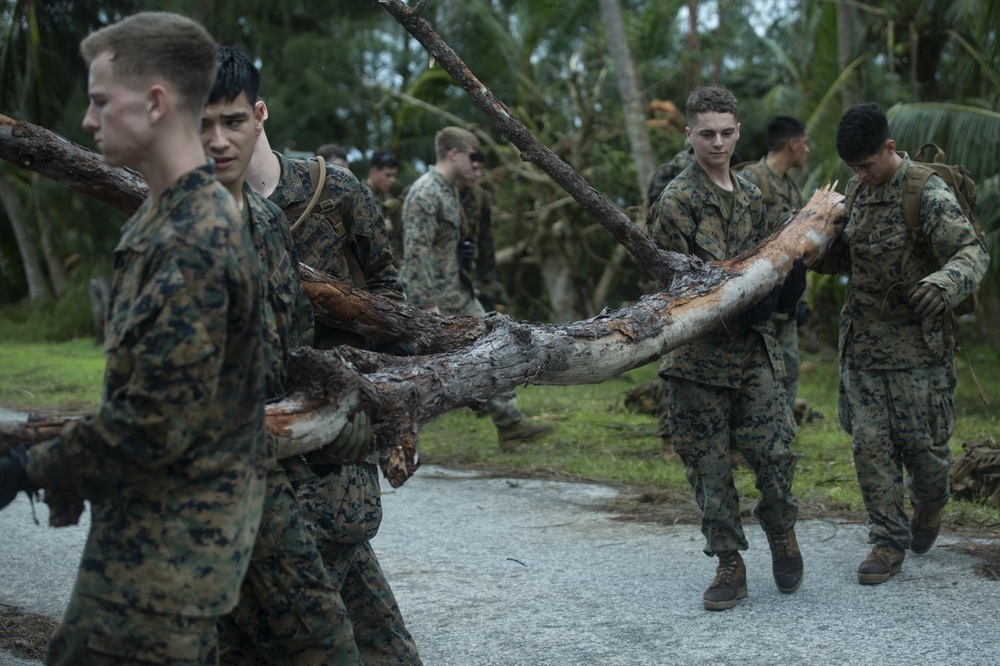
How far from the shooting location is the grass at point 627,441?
689 cm

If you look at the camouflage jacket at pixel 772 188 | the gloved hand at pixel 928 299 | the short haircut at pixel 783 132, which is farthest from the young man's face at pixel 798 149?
the gloved hand at pixel 928 299

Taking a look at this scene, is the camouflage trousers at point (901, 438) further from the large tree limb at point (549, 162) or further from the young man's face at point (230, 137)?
the young man's face at point (230, 137)

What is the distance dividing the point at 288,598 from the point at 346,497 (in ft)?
2.22

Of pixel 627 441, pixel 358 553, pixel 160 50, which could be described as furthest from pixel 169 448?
pixel 627 441

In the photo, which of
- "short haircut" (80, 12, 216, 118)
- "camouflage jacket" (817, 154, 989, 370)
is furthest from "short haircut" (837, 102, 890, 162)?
"short haircut" (80, 12, 216, 118)

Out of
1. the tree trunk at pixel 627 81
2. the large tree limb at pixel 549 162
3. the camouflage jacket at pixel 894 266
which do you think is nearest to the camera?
the large tree limb at pixel 549 162

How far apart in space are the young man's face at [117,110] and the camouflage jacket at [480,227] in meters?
6.83

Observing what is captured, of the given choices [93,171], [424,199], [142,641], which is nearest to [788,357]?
[424,199]

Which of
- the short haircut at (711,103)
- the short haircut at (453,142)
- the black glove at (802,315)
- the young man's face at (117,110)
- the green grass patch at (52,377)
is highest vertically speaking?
the short haircut at (711,103)

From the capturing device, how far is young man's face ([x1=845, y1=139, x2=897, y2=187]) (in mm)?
5527

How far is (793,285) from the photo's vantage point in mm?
5328

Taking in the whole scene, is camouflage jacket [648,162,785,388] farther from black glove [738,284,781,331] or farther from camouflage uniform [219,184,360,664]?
camouflage uniform [219,184,360,664]

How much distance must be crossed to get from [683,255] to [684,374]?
1.82ft

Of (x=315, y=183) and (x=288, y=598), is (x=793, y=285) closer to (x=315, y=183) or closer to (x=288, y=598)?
(x=315, y=183)
